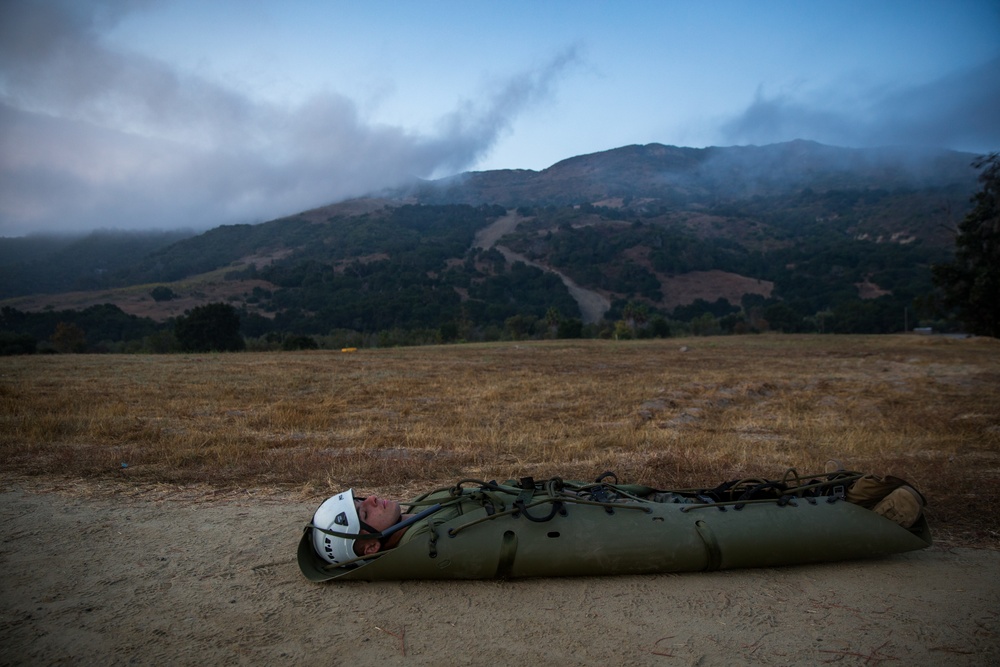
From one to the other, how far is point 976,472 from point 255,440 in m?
10.8

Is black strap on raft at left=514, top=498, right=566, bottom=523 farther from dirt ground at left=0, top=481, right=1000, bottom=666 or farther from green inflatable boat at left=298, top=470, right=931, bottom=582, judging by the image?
dirt ground at left=0, top=481, right=1000, bottom=666

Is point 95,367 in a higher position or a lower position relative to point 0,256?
lower

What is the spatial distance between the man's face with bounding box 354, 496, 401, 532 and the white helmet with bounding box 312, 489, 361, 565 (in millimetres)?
81

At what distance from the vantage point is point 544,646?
3.58 metres

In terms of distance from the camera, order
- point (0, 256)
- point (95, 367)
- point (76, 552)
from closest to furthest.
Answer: point (76, 552) < point (95, 367) < point (0, 256)

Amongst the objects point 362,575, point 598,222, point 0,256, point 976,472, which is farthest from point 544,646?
point 0,256

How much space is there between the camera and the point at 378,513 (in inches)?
187

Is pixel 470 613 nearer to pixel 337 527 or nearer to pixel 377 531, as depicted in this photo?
pixel 377 531

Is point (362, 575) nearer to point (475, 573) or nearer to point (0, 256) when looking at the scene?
point (475, 573)

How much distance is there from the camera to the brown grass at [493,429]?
728cm

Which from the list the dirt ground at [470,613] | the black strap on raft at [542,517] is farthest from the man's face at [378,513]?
Answer: the black strap on raft at [542,517]

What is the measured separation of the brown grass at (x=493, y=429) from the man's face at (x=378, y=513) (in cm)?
192

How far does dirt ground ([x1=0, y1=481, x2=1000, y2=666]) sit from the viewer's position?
348 cm

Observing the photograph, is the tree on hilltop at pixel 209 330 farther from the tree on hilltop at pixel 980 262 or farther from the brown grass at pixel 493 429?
the tree on hilltop at pixel 980 262
